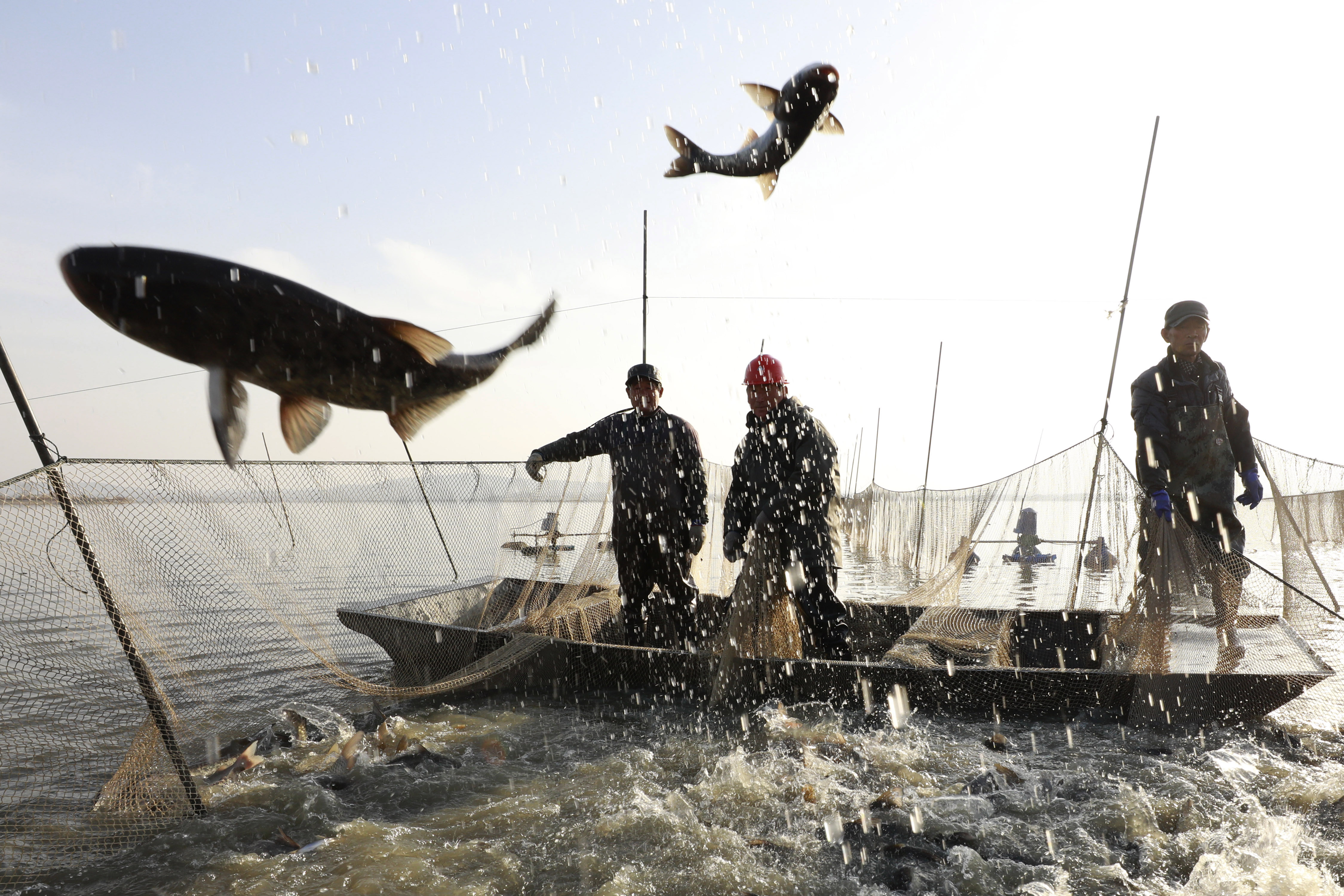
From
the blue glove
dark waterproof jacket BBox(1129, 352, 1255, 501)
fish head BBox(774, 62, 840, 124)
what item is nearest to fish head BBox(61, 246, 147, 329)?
fish head BBox(774, 62, 840, 124)

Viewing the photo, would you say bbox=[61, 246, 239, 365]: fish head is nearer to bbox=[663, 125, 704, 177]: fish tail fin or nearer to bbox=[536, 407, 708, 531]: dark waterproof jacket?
bbox=[663, 125, 704, 177]: fish tail fin

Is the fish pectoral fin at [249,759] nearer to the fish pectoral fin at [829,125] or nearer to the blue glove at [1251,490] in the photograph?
the fish pectoral fin at [829,125]

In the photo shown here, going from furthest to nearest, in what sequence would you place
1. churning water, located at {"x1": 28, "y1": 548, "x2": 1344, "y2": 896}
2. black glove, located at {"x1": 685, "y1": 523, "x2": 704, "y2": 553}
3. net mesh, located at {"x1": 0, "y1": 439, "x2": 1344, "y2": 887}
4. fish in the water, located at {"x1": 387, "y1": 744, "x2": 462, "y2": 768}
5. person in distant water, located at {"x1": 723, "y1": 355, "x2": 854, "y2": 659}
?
black glove, located at {"x1": 685, "y1": 523, "x2": 704, "y2": 553}
person in distant water, located at {"x1": 723, "y1": 355, "x2": 854, "y2": 659}
fish in the water, located at {"x1": 387, "y1": 744, "x2": 462, "y2": 768}
net mesh, located at {"x1": 0, "y1": 439, "x2": 1344, "y2": 887}
churning water, located at {"x1": 28, "y1": 548, "x2": 1344, "y2": 896}

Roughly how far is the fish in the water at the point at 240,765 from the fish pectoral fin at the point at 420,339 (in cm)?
366

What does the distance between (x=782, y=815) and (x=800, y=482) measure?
2.54m

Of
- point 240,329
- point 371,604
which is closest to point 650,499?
point 371,604

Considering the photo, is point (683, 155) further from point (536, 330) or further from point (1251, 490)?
point (1251, 490)

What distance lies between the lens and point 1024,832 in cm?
327

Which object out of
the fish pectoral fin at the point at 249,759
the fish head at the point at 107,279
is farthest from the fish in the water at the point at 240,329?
the fish pectoral fin at the point at 249,759

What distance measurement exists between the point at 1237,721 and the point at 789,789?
3145 millimetres

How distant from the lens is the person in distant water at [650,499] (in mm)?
5984

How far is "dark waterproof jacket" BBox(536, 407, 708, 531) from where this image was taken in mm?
5977

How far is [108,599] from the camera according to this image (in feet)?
11.2

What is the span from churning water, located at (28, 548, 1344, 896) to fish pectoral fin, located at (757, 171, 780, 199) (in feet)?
10.6
